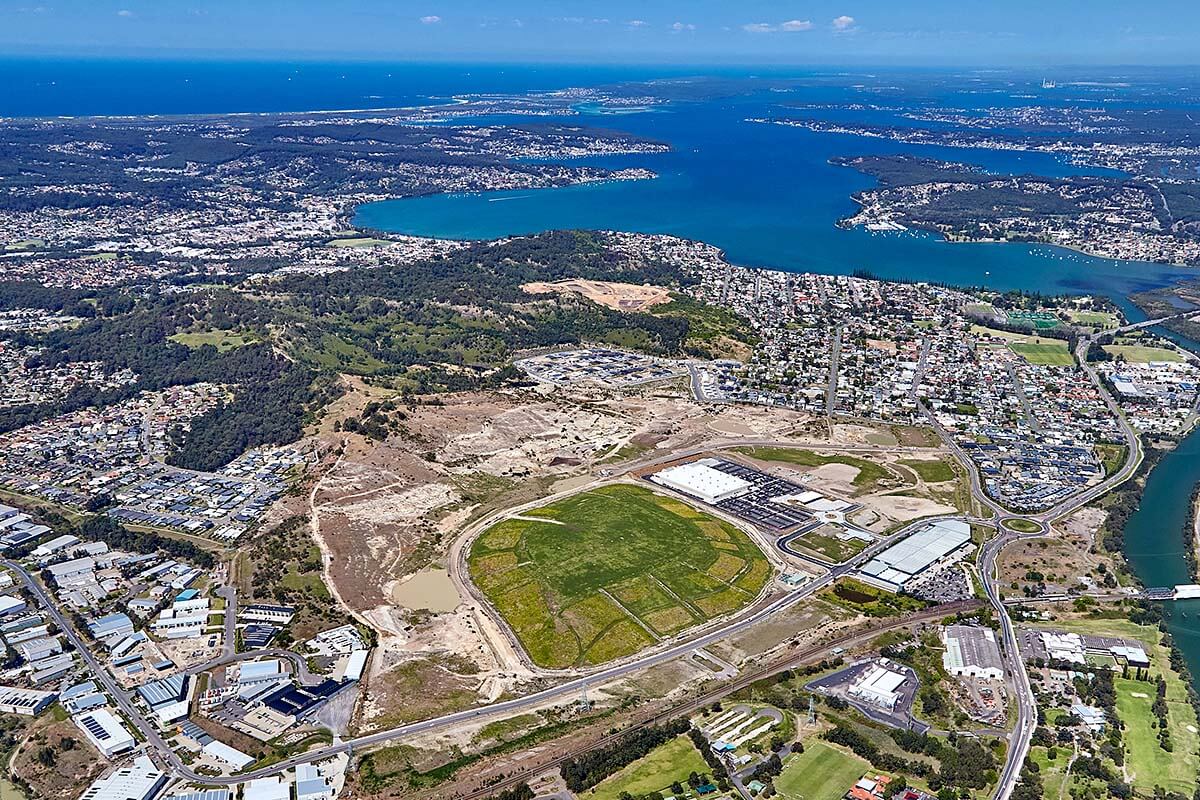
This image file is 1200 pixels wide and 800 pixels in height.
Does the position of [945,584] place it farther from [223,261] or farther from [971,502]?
[223,261]

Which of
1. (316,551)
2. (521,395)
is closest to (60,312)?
(521,395)

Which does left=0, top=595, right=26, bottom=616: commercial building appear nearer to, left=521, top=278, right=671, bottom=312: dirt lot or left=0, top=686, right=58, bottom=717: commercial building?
left=0, top=686, right=58, bottom=717: commercial building

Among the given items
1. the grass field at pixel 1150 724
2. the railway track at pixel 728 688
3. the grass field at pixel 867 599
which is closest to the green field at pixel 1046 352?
the grass field at pixel 1150 724

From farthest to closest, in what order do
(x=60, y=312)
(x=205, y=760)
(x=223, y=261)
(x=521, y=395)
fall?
(x=223, y=261), (x=60, y=312), (x=521, y=395), (x=205, y=760)

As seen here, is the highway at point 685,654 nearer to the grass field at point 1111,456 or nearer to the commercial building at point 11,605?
the commercial building at point 11,605

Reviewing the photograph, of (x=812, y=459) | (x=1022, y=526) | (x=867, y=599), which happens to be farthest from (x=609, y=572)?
(x=1022, y=526)

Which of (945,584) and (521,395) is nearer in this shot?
(945,584)

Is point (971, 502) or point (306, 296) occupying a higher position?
point (306, 296)

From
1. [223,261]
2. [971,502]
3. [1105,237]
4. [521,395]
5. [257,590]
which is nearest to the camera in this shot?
[257,590]
